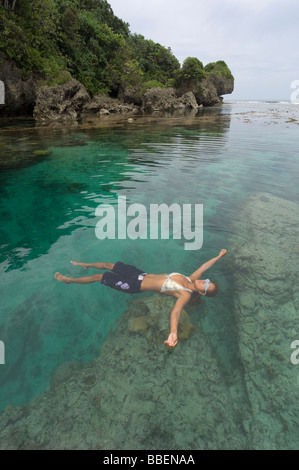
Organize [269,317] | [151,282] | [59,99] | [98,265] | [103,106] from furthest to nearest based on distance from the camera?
1. [103,106]
2. [59,99]
3. [98,265]
4. [151,282]
5. [269,317]

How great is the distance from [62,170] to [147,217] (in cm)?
640

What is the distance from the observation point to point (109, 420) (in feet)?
10.0

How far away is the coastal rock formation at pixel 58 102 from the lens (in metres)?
30.4

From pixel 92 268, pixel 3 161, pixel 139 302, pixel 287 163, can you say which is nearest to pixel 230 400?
pixel 139 302

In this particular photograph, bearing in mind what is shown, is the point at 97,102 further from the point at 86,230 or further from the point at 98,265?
the point at 98,265

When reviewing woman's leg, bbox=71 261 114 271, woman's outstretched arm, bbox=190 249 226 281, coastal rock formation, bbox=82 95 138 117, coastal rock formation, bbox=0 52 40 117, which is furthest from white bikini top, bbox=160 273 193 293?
coastal rock formation, bbox=82 95 138 117

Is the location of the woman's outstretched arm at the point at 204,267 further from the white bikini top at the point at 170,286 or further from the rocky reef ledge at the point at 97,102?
the rocky reef ledge at the point at 97,102

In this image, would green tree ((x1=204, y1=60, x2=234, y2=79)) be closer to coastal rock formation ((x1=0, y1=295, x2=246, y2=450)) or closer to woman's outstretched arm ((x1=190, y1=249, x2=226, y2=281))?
woman's outstretched arm ((x1=190, y1=249, x2=226, y2=281))

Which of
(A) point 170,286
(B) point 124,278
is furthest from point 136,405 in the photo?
(B) point 124,278

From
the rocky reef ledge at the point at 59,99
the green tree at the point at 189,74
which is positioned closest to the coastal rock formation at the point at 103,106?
the rocky reef ledge at the point at 59,99

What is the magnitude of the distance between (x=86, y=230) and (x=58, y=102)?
31.3 m

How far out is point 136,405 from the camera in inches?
127

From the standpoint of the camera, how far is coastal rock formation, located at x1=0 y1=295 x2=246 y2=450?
2.88 meters

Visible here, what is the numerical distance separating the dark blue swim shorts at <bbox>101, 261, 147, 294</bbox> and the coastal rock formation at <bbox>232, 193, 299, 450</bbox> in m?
2.02
